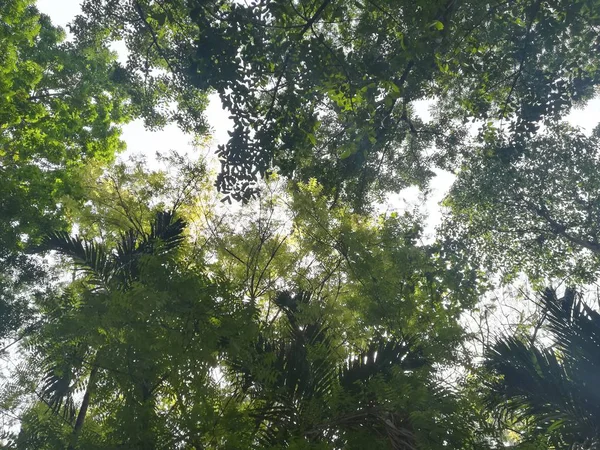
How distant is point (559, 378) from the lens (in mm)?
4289

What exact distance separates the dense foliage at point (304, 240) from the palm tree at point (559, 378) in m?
0.02

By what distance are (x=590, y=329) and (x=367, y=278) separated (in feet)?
9.38

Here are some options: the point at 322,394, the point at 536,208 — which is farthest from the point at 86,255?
the point at 536,208

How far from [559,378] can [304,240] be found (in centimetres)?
465

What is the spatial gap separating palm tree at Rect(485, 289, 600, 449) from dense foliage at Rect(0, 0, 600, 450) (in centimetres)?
2

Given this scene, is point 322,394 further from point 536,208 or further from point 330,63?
point 536,208

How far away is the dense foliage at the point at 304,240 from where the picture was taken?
3914 mm

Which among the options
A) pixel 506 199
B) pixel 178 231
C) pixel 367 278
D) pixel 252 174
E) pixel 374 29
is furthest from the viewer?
pixel 506 199

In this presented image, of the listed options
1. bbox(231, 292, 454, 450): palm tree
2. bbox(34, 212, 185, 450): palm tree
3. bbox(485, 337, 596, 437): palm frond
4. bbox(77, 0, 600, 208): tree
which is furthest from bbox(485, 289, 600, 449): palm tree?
bbox(34, 212, 185, 450): palm tree

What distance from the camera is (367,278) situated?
21.2 feet

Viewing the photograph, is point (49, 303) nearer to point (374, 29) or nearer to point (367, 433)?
point (367, 433)

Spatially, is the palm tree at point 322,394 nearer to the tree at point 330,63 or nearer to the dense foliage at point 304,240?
the dense foliage at point 304,240

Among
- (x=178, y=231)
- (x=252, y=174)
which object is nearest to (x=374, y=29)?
(x=252, y=174)

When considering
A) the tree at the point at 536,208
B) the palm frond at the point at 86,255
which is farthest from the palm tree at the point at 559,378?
the tree at the point at 536,208
